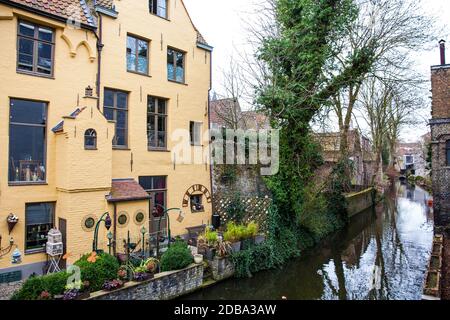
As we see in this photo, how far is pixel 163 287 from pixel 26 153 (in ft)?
18.8

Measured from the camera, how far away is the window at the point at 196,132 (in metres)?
14.0

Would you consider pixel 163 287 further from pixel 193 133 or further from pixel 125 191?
pixel 193 133

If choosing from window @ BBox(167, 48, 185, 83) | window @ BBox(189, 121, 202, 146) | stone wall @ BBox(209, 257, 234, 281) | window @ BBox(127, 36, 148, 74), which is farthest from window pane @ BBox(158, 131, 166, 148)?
stone wall @ BBox(209, 257, 234, 281)

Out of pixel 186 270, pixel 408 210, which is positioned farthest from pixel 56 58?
pixel 408 210

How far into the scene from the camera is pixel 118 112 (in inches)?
452

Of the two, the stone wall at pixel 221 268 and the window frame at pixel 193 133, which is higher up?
the window frame at pixel 193 133

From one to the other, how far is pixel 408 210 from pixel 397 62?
15502 millimetres

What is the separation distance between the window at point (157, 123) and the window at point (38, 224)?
434 centimetres

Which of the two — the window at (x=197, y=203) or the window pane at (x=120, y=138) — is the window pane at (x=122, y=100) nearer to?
the window pane at (x=120, y=138)

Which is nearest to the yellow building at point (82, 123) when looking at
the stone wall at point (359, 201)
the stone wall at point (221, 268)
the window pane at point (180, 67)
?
the window pane at point (180, 67)

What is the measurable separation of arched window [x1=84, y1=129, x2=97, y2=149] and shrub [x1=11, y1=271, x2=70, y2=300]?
405cm

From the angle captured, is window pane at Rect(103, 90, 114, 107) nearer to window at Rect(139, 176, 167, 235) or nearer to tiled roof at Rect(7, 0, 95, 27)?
tiled roof at Rect(7, 0, 95, 27)

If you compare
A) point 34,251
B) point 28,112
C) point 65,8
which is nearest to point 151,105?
point 65,8
